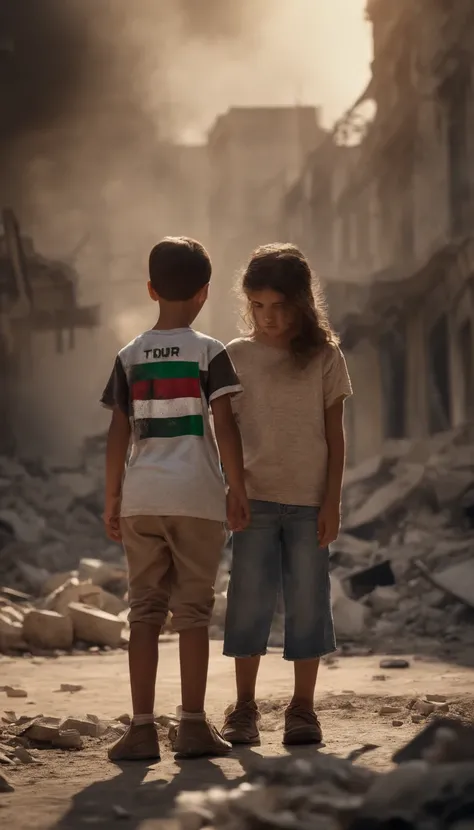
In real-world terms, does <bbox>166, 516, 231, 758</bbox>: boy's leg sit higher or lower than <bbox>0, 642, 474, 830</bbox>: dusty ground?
higher

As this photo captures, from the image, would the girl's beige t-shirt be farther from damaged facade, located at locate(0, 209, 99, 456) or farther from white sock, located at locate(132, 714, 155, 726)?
damaged facade, located at locate(0, 209, 99, 456)

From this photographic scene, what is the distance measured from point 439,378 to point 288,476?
14692 millimetres

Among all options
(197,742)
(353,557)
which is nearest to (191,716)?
(197,742)

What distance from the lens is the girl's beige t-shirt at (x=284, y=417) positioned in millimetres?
3723

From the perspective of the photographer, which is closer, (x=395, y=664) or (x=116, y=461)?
(x=116, y=461)

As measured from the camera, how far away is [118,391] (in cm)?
352

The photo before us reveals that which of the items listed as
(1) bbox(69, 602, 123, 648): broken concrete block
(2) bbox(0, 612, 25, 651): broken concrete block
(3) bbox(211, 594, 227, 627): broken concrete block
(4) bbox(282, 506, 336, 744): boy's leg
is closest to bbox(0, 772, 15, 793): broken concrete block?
(4) bbox(282, 506, 336, 744): boy's leg

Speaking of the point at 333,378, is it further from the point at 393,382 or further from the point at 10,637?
the point at 393,382

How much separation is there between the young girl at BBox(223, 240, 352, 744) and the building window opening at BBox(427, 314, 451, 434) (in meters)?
13.9

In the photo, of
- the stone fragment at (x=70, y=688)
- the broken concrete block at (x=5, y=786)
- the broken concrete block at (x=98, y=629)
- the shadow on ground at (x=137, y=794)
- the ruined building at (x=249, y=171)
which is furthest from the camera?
the ruined building at (x=249, y=171)

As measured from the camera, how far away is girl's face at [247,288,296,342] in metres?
3.73

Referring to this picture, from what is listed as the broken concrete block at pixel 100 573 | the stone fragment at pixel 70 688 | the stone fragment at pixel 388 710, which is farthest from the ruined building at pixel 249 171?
the stone fragment at pixel 388 710

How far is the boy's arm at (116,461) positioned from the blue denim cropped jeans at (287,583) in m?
0.41

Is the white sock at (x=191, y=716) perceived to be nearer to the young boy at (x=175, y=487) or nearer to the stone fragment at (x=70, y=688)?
the young boy at (x=175, y=487)
